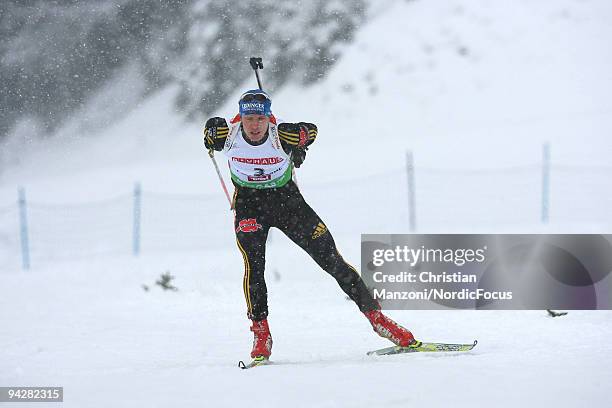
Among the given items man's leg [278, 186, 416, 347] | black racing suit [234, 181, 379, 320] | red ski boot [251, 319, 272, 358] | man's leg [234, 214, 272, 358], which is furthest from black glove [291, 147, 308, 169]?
red ski boot [251, 319, 272, 358]

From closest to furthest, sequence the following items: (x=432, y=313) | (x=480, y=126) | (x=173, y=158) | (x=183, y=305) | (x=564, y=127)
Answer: (x=432, y=313), (x=183, y=305), (x=564, y=127), (x=480, y=126), (x=173, y=158)

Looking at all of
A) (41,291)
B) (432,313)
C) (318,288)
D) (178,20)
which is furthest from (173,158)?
(432,313)

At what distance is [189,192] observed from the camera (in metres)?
21.2

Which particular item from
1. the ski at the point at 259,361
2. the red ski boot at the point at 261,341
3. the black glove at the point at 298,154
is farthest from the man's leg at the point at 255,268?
the black glove at the point at 298,154

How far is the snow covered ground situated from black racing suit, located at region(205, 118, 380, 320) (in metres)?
0.49

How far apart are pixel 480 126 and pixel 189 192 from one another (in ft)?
37.7

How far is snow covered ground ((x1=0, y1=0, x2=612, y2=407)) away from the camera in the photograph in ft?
12.3

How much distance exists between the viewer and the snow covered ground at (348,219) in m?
3.75

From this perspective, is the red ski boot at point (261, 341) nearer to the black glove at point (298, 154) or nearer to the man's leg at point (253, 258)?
the man's leg at point (253, 258)

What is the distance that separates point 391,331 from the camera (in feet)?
15.7

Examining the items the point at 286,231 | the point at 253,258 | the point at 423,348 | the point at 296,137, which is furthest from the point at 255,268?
the point at 423,348

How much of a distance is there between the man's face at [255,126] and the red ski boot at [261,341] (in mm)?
1326

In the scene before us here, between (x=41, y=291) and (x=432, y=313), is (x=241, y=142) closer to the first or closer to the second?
(x=432, y=313)

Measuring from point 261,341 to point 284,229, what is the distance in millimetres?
811
